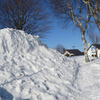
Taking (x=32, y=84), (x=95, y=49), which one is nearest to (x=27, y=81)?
(x=32, y=84)

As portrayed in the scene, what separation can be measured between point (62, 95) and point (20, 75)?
1588 mm

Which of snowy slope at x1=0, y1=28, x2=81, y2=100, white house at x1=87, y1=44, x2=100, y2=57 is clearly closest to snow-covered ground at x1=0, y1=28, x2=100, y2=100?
snowy slope at x1=0, y1=28, x2=81, y2=100

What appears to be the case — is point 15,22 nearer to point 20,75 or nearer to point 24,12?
point 24,12

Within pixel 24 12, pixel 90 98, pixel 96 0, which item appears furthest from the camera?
pixel 24 12

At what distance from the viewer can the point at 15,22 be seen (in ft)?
29.1

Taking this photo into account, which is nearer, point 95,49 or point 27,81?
point 27,81

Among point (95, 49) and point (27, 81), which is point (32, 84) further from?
point (95, 49)

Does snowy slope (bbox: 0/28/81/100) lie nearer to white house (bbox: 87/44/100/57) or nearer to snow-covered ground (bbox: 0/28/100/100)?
snow-covered ground (bbox: 0/28/100/100)

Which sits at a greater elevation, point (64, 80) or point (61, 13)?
point (61, 13)

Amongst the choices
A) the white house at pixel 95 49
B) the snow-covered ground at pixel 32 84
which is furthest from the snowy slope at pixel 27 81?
the white house at pixel 95 49

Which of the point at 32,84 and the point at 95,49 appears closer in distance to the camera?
the point at 32,84

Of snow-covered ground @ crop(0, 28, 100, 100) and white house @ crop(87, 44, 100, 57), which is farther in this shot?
white house @ crop(87, 44, 100, 57)

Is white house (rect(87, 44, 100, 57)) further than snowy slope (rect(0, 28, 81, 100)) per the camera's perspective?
Yes

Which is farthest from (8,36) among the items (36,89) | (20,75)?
(36,89)
